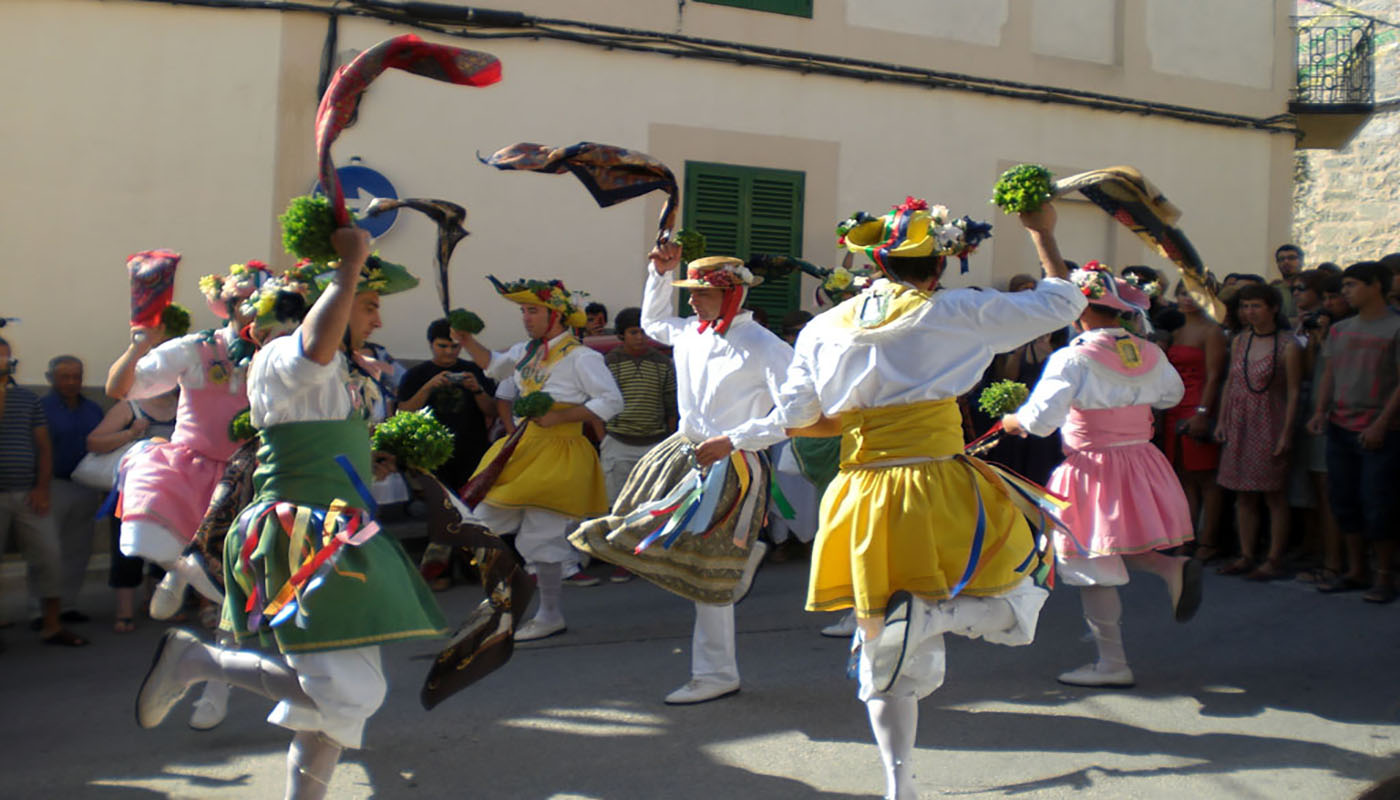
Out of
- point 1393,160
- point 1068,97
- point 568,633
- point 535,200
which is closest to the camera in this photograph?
point 568,633

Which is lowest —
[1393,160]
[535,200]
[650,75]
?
[535,200]

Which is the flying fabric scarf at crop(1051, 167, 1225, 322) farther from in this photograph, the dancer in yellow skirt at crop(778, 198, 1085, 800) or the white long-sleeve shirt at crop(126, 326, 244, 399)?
the white long-sleeve shirt at crop(126, 326, 244, 399)

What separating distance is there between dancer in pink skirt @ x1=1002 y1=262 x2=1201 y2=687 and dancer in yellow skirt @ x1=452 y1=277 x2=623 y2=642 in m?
2.47

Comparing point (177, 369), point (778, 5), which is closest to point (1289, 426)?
point (778, 5)

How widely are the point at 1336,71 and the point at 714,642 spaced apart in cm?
1196

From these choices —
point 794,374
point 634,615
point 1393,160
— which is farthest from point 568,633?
point 1393,160

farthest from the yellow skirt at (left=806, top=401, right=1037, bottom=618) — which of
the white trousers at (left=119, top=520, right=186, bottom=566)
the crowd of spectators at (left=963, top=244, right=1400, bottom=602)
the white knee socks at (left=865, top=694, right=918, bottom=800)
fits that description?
the white trousers at (left=119, top=520, right=186, bottom=566)

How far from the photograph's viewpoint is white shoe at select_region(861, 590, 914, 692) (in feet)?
12.3

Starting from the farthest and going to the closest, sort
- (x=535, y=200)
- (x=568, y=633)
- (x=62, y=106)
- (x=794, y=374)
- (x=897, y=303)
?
(x=535, y=200) → (x=62, y=106) → (x=568, y=633) → (x=794, y=374) → (x=897, y=303)

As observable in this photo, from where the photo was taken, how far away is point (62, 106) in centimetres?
882

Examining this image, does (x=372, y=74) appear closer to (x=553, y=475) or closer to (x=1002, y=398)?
(x=1002, y=398)

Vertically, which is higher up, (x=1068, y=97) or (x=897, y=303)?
(x=1068, y=97)

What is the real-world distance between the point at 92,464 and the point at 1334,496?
7.25 meters

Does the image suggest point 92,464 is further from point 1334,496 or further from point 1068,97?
point 1068,97
